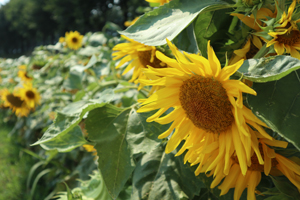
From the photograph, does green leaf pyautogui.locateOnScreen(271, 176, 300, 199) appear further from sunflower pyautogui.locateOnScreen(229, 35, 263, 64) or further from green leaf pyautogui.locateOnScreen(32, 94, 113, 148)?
green leaf pyautogui.locateOnScreen(32, 94, 113, 148)

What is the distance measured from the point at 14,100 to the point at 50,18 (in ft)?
83.0

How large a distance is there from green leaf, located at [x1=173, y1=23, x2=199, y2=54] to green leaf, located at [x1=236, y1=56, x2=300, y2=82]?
0.17 m

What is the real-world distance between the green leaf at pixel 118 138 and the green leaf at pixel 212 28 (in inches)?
9.0

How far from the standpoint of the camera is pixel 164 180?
0.62 meters

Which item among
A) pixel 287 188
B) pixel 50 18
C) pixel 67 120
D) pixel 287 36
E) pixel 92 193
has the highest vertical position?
pixel 287 36

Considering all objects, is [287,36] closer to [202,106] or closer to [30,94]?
[202,106]

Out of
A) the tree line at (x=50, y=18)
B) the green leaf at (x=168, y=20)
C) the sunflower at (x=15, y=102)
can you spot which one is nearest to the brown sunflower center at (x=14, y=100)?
the sunflower at (x=15, y=102)

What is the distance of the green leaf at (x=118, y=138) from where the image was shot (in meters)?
0.58

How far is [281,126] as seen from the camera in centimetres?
31

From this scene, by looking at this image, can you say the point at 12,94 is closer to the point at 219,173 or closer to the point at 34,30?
the point at 219,173

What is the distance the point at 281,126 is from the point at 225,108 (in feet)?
0.38

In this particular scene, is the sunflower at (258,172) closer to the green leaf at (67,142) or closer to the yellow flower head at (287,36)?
the yellow flower head at (287,36)

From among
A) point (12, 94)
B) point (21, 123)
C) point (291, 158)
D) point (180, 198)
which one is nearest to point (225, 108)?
point (291, 158)

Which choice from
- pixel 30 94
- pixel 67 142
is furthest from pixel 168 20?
pixel 30 94
